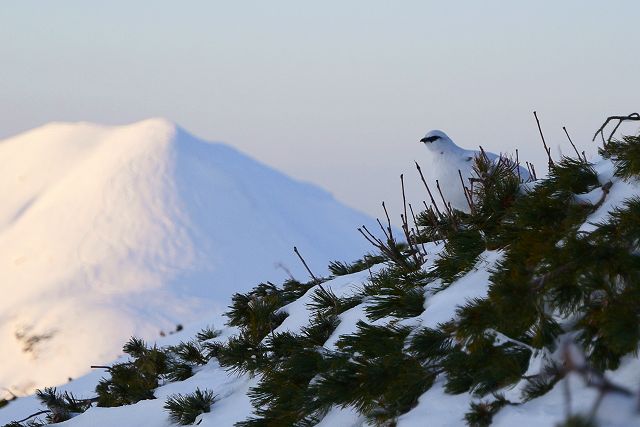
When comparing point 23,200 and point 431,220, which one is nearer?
point 431,220

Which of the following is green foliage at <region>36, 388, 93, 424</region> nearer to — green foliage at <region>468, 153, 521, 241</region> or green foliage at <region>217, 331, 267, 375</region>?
green foliage at <region>217, 331, 267, 375</region>

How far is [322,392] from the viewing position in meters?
5.73

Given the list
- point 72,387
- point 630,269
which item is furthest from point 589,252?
point 72,387

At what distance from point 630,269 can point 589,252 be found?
0.22 m

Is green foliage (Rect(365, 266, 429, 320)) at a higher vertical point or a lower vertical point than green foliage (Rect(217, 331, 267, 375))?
higher

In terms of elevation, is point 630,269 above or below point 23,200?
below

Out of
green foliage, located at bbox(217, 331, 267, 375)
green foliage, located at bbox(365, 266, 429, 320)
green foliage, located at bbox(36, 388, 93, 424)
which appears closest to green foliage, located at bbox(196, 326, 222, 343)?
green foliage, located at bbox(36, 388, 93, 424)

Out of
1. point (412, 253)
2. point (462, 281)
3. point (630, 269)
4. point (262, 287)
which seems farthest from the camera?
point (262, 287)

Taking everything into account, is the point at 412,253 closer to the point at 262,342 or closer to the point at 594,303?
the point at 262,342

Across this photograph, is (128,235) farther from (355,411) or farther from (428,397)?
(428,397)

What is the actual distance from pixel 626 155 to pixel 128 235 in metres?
37.2

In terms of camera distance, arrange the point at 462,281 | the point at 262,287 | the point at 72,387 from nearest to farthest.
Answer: the point at 462,281, the point at 262,287, the point at 72,387

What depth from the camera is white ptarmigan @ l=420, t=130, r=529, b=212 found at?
834 cm

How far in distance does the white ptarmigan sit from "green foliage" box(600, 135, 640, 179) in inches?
69.4
